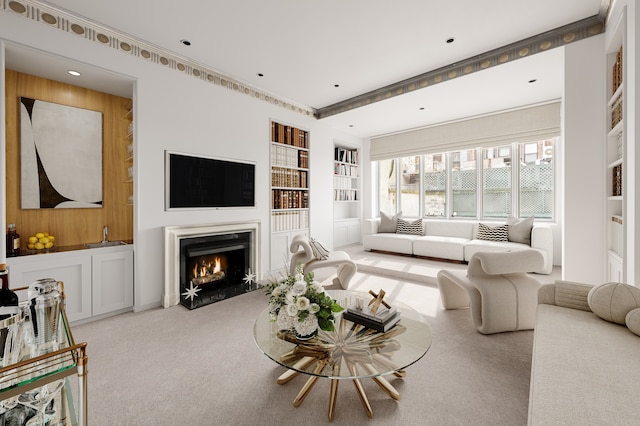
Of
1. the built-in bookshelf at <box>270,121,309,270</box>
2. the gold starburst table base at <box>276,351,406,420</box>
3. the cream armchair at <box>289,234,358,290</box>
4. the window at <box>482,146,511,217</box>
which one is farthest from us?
the window at <box>482,146,511,217</box>

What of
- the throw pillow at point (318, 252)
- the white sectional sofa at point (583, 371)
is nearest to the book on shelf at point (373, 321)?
the white sectional sofa at point (583, 371)

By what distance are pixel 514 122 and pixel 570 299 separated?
12.8 ft

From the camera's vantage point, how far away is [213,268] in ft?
12.0

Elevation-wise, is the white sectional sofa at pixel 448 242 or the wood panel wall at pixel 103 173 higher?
the wood panel wall at pixel 103 173

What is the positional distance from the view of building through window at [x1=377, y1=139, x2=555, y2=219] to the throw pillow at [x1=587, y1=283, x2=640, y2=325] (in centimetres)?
388

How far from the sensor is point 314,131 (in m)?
5.12

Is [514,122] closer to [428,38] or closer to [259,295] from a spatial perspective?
[428,38]

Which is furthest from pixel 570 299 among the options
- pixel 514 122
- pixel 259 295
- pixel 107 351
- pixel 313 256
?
pixel 514 122

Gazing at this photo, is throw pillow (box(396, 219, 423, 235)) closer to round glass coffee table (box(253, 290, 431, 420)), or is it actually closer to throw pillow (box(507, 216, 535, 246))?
throw pillow (box(507, 216, 535, 246))

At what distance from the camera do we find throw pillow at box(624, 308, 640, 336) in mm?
1427

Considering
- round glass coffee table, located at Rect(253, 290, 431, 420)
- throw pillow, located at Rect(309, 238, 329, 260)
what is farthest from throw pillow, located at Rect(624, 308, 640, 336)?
throw pillow, located at Rect(309, 238, 329, 260)

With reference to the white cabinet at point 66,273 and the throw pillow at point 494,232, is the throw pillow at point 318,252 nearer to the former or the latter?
the white cabinet at point 66,273

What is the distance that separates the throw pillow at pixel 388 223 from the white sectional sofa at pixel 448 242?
8cm

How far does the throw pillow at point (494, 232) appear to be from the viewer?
465cm
